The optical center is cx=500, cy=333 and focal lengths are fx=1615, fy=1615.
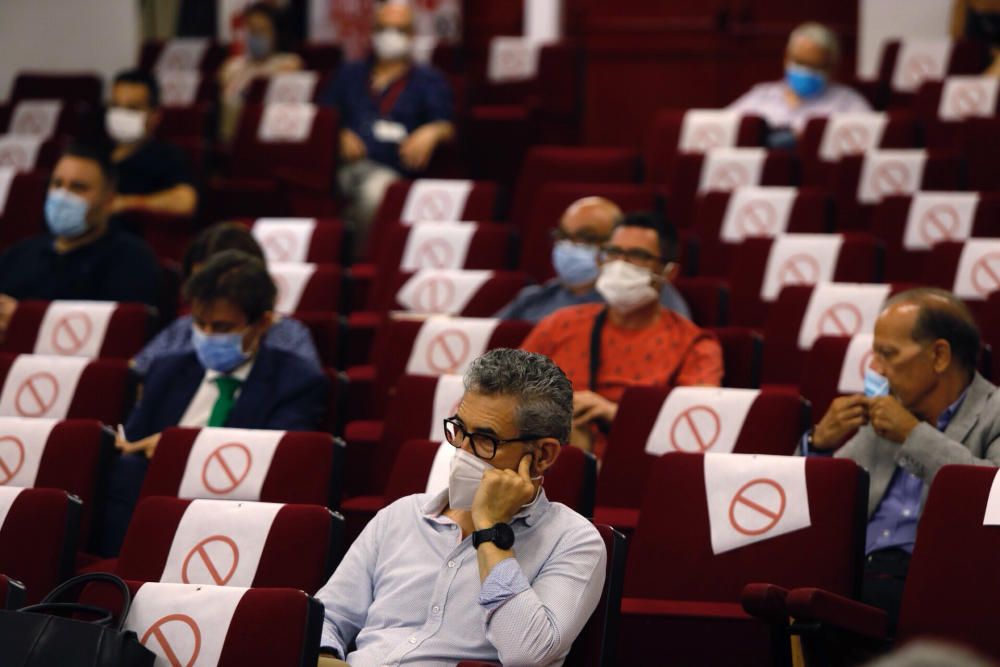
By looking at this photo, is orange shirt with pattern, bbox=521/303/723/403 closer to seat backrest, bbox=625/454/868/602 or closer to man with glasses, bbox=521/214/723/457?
man with glasses, bbox=521/214/723/457

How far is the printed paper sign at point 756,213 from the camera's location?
5191 millimetres

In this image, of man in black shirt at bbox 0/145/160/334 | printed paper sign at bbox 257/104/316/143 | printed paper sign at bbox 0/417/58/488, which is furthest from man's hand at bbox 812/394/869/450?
printed paper sign at bbox 257/104/316/143

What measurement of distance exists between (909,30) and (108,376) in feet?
16.6

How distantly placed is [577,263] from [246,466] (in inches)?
59.3

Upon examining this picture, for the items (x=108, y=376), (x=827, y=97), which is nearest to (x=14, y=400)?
(x=108, y=376)

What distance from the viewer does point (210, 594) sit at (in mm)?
2373

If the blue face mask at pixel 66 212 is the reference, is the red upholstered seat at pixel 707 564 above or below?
below

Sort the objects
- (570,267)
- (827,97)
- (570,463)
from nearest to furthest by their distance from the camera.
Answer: (570,463), (570,267), (827,97)

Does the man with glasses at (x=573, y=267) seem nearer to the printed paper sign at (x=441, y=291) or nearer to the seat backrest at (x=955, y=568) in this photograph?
the printed paper sign at (x=441, y=291)

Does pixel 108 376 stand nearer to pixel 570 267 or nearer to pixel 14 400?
pixel 14 400

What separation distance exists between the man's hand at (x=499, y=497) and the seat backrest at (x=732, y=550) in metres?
0.58

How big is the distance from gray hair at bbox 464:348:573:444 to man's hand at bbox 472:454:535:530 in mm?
84

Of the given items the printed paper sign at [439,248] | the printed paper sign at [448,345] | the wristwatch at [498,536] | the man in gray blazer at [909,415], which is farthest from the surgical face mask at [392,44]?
the wristwatch at [498,536]

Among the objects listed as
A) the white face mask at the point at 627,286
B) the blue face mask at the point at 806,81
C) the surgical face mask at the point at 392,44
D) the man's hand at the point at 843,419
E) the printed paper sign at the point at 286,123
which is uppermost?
the surgical face mask at the point at 392,44
